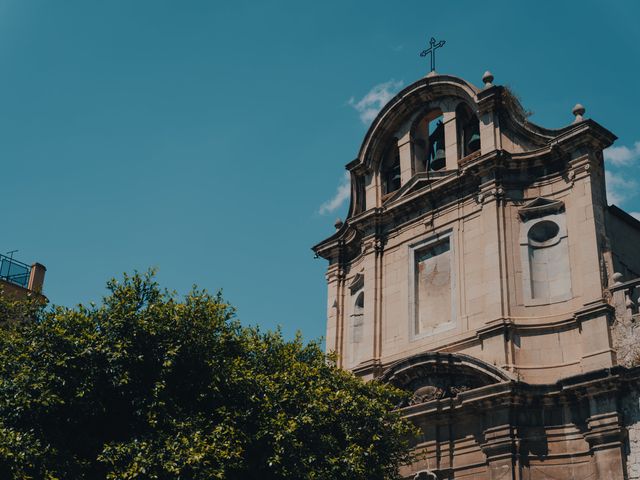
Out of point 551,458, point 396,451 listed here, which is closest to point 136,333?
point 396,451

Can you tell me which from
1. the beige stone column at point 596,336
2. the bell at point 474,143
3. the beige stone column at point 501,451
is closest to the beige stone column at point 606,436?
the beige stone column at point 596,336

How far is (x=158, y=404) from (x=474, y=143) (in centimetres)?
1226

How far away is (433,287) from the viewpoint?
23.8 metres

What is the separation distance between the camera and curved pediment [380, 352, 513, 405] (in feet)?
66.9

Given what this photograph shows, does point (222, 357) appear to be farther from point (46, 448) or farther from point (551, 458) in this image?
point (551, 458)

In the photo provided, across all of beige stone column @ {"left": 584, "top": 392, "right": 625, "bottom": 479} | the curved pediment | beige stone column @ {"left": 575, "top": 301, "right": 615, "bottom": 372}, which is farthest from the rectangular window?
beige stone column @ {"left": 584, "top": 392, "right": 625, "bottom": 479}

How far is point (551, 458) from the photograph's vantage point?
1928cm

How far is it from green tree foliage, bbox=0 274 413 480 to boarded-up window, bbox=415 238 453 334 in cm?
524

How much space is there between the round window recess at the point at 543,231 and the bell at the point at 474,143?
129 inches

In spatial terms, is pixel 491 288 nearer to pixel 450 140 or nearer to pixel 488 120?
pixel 488 120

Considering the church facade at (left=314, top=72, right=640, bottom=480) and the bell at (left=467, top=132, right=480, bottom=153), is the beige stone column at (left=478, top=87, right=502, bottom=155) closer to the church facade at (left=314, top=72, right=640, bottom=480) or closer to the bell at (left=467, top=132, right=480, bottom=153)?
the church facade at (left=314, top=72, right=640, bottom=480)

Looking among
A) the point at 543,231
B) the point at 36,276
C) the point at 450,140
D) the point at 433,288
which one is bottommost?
the point at 433,288

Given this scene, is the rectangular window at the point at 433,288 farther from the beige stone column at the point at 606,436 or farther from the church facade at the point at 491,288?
the beige stone column at the point at 606,436

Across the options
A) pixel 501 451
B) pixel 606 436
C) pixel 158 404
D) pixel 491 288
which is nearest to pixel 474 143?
pixel 491 288
